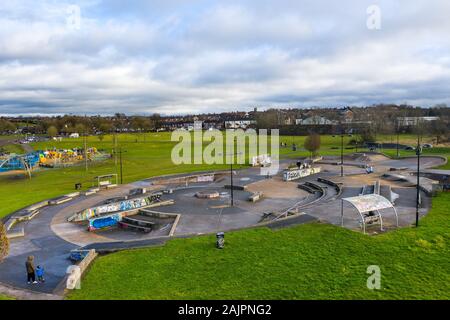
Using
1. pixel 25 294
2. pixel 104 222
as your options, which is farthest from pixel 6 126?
pixel 25 294

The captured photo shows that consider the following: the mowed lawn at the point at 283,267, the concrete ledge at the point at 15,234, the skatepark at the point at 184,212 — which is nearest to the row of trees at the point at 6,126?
the skatepark at the point at 184,212

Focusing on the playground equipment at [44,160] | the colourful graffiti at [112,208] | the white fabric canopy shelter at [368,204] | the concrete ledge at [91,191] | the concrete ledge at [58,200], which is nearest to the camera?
the white fabric canopy shelter at [368,204]

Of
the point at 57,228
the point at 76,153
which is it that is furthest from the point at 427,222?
the point at 76,153

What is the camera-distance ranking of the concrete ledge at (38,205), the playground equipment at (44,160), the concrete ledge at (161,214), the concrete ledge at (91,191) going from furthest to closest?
1. the playground equipment at (44,160)
2. the concrete ledge at (91,191)
3. the concrete ledge at (38,205)
4. the concrete ledge at (161,214)

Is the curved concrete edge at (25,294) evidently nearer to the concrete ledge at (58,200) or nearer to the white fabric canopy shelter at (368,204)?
the white fabric canopy shelter at (368,204)
